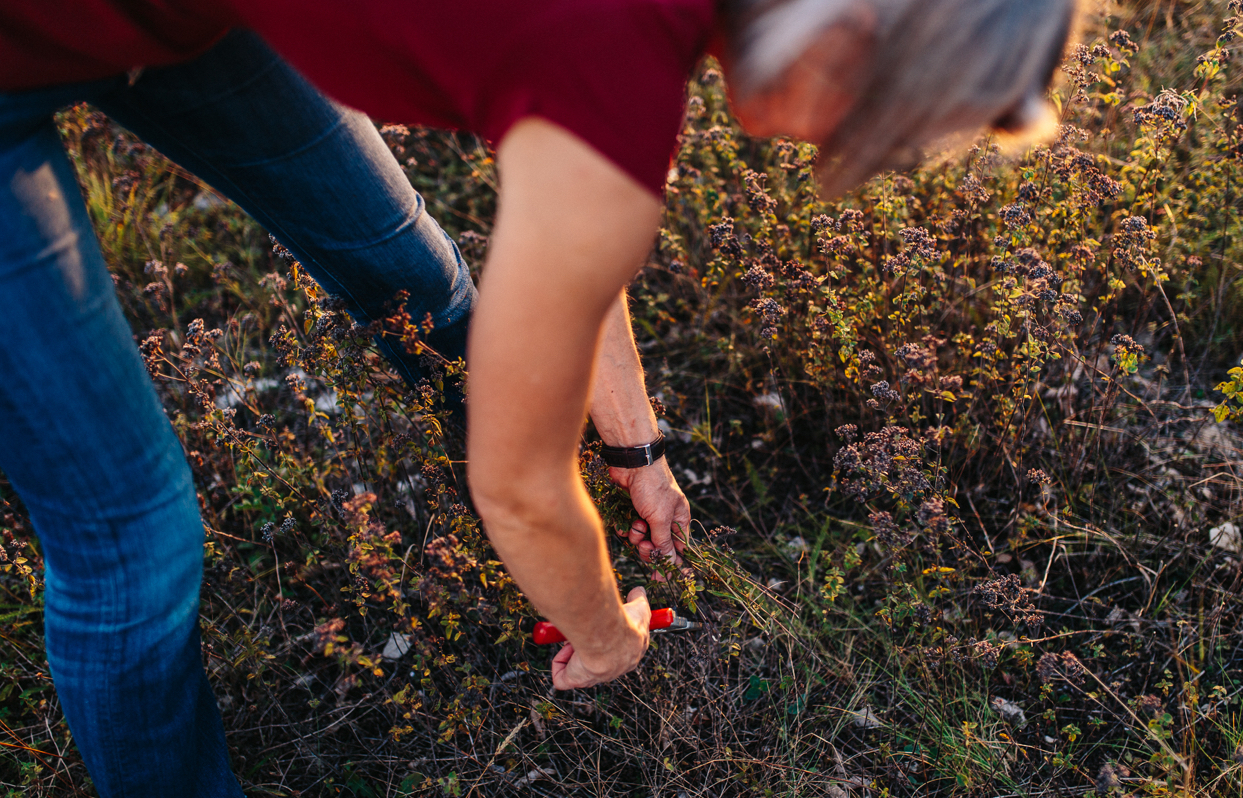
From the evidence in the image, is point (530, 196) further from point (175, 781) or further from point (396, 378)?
point (396, 378)

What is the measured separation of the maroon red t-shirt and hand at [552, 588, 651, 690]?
843mm

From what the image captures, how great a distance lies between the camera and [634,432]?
5.83 ft

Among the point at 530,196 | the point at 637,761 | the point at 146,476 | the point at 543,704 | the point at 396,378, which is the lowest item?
the point at 637,761

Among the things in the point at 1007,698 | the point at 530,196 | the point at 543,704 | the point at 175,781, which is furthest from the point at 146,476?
the point at 1007,698

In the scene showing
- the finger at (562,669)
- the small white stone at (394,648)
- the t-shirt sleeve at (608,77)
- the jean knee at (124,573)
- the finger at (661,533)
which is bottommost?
the small white stone at (394,648)

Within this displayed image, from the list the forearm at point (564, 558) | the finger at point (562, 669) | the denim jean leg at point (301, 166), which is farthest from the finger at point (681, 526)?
the denim jean leg at point (301, 166)

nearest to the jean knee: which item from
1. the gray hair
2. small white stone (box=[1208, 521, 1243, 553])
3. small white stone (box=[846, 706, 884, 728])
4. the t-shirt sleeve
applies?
the t-shirt sleeve

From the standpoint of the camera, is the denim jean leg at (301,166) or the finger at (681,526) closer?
the denim jean leg at (301,166)

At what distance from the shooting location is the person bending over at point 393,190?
0.85 metres

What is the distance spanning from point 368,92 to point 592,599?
786 millimetres

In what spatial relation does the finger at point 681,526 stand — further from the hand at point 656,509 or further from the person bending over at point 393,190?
the person bending over at point 393,190

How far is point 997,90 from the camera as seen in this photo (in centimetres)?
94

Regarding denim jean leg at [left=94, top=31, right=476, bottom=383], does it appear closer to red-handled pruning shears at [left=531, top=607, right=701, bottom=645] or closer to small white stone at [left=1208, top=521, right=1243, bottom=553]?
red-handled pruning shears at [left=531, top=607, right=701, bottom=645]

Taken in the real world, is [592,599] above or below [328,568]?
above
